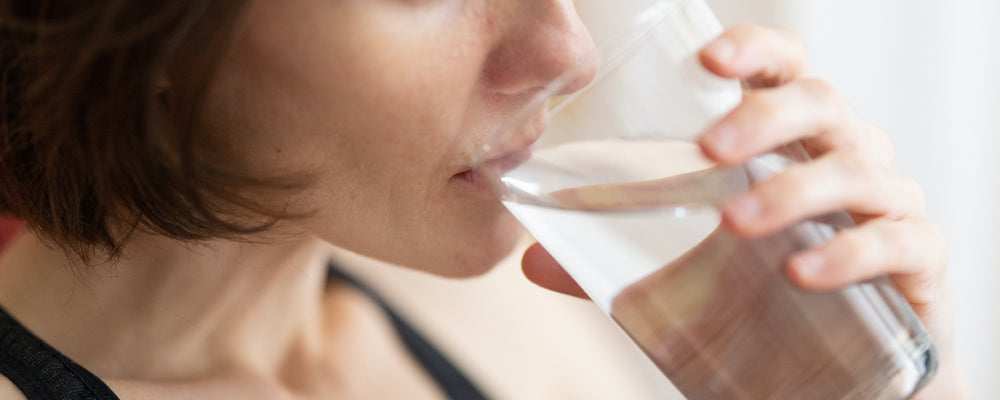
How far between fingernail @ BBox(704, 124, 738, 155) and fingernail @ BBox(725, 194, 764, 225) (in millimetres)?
31

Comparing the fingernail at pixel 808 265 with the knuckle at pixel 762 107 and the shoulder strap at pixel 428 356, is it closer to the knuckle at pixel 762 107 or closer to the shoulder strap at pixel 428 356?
the knuckle at pixel 762 107

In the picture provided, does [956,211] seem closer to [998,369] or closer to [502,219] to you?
[998,369]

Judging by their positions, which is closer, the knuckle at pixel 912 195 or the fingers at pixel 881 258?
the fingers at pixel 881 258

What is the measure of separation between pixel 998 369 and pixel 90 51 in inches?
59.4

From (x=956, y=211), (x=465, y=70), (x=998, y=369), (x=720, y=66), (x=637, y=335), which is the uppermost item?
(x=465, y=70)

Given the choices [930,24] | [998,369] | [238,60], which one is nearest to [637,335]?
[238,60]

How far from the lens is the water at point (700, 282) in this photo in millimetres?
479

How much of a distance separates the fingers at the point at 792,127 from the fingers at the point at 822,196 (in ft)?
0.08

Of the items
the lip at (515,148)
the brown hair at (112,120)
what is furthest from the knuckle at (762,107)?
the brown hair at (112,120)

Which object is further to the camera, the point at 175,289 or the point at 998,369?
the point at 998,369

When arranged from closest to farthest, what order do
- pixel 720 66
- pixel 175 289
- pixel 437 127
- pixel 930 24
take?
1. pixel 720 66
2. pixel 437 127
3. pixel 175 289
4. pixel 930 24

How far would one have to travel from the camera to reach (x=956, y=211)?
1454mm

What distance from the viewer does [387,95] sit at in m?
0.58

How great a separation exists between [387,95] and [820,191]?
294 mm
